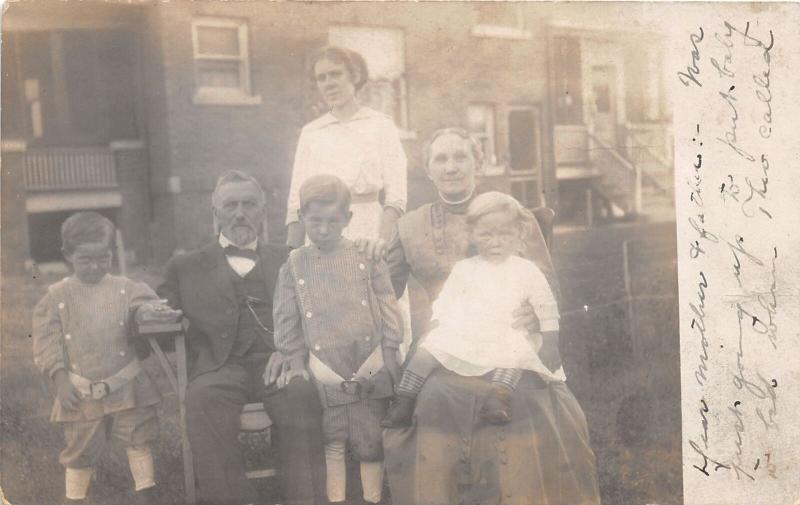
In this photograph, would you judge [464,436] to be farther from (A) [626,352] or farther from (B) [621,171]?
(B) [621,171]

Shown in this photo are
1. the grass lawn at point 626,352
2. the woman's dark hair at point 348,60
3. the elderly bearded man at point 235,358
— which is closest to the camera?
the elderly bearded man at point 235,358

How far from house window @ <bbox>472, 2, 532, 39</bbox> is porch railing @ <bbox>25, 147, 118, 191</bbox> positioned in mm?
1295

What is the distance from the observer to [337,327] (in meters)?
2.25

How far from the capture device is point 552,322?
2.32m

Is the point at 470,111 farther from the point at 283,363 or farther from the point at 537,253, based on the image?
the point at 283,363

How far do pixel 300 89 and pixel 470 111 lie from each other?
566 millimetres

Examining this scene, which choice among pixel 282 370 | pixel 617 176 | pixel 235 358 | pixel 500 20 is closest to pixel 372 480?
pixel 282 370

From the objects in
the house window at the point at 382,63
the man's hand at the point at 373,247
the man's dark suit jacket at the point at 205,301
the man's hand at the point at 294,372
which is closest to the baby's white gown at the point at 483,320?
the man's hand at the point at 373,247

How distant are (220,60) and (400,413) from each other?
1.26 metres

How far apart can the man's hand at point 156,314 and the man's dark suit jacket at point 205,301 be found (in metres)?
0.02

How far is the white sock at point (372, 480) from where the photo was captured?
228 centimetres

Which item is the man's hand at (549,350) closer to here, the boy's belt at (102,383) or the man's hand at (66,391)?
the boy's belt at (102,383)

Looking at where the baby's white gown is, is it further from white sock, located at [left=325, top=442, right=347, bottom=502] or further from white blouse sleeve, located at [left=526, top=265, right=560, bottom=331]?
white sock, located at [left=325, top=442, right=347, bottom=502]

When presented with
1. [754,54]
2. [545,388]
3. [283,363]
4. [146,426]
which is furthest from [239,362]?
[754,54]
